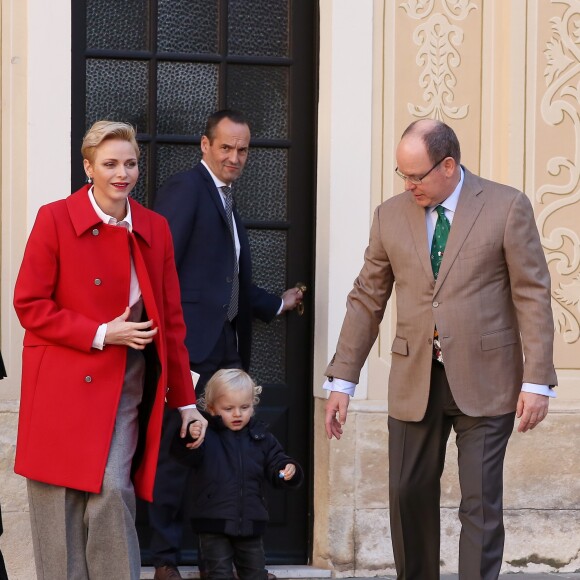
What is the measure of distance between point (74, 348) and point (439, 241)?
146 cm

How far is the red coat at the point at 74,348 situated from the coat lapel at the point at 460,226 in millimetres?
A: 1098

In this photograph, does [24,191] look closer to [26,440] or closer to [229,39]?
[229,39]

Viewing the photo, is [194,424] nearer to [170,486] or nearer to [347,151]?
[170,486]

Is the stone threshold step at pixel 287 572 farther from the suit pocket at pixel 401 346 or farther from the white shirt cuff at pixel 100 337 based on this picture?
the white shirt cuff at pixel 100 337

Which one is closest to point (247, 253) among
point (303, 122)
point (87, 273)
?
point (303, 122)

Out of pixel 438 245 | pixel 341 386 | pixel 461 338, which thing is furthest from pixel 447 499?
pixel 438 245

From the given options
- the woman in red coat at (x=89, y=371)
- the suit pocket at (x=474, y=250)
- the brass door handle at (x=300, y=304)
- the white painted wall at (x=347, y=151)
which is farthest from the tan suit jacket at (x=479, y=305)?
the brass door handle at (x=300, y=304)

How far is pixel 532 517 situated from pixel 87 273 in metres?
2.96

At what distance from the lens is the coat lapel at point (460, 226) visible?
5.29m

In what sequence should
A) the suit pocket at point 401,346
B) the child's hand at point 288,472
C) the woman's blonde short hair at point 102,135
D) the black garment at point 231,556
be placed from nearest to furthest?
the woman's blonde short hair at point 102,135
the suit pocket at point 401,346
the child's hand at point 288,472
the black garment at point 231,556

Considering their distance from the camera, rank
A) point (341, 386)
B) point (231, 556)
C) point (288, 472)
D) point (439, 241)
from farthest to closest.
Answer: point (231, 556)
point (288, 472)
point (341, 386)
point (439, 241)

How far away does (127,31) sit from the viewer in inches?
271

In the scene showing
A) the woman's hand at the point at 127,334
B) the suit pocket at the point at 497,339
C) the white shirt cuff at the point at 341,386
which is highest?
the woman's hand at the point at 127,334

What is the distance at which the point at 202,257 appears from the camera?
21.3ft
